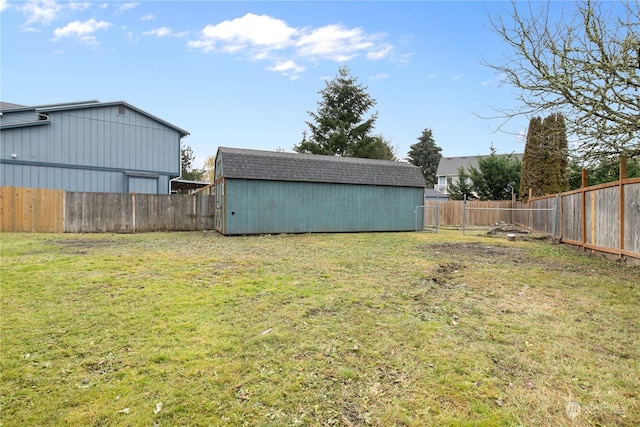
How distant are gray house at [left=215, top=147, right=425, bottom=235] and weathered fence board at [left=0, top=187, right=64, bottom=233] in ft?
17.8

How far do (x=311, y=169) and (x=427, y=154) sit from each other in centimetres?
3734

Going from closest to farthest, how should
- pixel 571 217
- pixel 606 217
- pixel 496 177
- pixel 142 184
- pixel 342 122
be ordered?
1. pixel 606 217
2. pixel 571 217
3. pixel 142 184
4. pixel 496 177
5. pixel 342 122

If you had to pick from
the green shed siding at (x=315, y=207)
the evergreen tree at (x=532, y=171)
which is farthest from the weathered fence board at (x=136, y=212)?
the evergreen tree at (x=532, y=171)

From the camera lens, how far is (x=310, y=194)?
13.9 m

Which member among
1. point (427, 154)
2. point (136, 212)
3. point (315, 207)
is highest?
point (427, 154)

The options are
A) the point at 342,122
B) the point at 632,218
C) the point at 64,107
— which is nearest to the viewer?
the point at 632,218

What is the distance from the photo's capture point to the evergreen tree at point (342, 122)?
31672mm

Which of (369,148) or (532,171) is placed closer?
(532,171)

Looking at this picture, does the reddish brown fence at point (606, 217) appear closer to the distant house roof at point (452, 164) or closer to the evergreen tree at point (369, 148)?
the evergreen tree at point (369, 148)

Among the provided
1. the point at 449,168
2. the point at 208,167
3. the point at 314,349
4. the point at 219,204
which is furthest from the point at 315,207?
the point at 449,168

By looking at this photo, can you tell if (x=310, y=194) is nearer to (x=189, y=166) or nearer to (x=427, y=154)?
(x=189, y=166)

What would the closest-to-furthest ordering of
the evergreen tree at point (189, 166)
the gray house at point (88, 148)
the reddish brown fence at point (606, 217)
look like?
the reddish brown fence at point (606, 217), the gray house at point (88, 148), the evergreen tree at point (189, 166)

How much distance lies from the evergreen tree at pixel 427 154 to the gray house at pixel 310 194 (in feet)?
108

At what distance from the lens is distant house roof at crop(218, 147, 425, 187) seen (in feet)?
41.7
